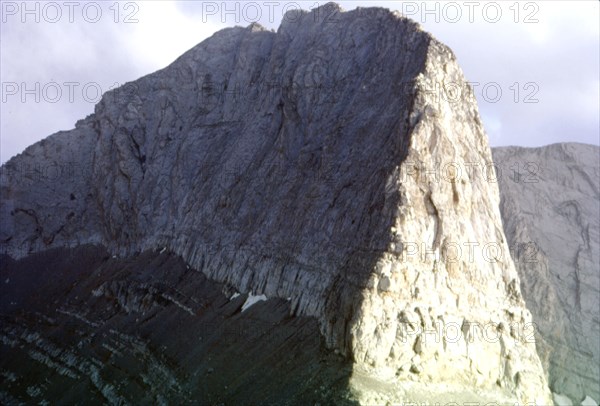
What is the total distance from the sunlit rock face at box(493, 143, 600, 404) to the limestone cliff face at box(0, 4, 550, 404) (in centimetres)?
1878

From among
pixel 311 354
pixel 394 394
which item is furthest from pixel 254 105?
pixel 394 394

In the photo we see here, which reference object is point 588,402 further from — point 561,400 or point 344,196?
point 344,196

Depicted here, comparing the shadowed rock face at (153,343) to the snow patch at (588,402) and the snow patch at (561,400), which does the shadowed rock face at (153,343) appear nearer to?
the snow patch at (561,400)

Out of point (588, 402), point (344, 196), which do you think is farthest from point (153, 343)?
point (588, 402)

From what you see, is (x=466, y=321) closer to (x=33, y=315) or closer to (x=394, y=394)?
(x=394, y=394)

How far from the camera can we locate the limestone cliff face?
36938mm

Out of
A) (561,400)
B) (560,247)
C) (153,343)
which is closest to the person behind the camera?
(153,343)

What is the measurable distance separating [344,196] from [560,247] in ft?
112

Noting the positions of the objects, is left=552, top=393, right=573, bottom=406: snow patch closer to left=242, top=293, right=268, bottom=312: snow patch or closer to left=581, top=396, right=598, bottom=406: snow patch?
Result: left=581, top=396, right=598, bottom=406: snow patch

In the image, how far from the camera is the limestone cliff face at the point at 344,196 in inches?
1454

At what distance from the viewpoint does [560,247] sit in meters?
70.1

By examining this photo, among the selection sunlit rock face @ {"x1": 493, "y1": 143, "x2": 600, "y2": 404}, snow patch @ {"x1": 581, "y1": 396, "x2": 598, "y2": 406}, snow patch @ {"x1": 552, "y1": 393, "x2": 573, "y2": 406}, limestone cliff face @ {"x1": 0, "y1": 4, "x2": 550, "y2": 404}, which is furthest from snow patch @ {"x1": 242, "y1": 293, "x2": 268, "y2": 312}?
snow patch @ {"x1": 581, "y1": 396, "x2": 598, "y2": 406}

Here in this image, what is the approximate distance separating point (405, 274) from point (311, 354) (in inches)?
261

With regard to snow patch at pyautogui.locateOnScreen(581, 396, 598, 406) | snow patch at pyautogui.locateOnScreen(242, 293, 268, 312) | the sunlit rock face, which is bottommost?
snow patch at pyautogui.locateOnScreen(581, 396, 598, 406)
